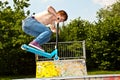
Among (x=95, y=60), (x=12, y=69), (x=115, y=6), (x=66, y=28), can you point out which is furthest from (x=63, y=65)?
(x=115, y=6)

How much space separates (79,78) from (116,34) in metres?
16.9

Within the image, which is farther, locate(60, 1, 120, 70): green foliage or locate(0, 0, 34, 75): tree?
locate(60, 1, 120, 70): green foliage

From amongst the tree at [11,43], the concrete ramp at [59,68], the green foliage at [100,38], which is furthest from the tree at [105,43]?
the concrete ramp at [59,68]

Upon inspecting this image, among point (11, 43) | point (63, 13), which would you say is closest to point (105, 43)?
point (11, 43)

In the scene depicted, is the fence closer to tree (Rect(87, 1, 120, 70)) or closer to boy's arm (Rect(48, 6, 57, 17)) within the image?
tree (Rect(87, 1, 120, 70))

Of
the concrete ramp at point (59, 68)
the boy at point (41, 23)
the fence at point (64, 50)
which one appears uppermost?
the boy at point (41, 23)

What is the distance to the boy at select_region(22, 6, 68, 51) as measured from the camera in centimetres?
982

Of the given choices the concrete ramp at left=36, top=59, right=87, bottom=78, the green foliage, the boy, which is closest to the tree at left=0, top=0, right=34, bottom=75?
the green foliage

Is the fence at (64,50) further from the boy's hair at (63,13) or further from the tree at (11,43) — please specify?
the boy's hair at (63,13)

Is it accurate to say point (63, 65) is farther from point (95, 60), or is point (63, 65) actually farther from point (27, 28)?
point (95, 60)

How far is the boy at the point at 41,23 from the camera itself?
32.2 ft

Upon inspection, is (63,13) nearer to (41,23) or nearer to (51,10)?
(51,10)

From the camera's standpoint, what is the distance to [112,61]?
75.2ft

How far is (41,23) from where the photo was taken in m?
10.1
